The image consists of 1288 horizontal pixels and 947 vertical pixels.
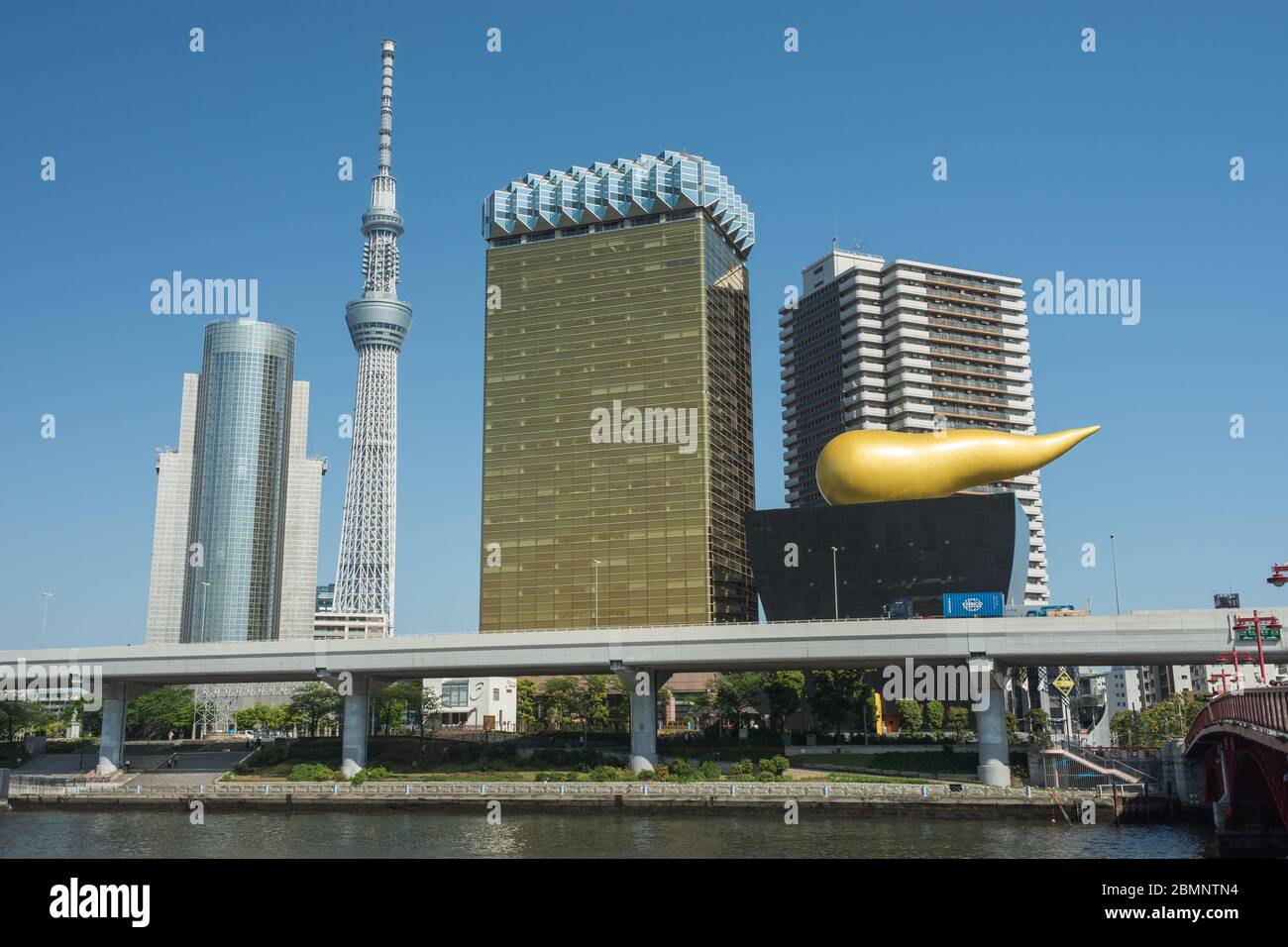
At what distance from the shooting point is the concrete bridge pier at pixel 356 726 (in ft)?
277

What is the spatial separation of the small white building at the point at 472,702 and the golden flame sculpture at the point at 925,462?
60.3 meters

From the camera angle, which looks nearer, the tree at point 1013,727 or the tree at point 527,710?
the tree at point 1013,727

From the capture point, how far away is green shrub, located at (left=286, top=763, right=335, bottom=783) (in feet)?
270

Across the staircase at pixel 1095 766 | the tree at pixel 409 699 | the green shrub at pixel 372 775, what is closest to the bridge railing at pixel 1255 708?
the staircase at pixel 1095 766

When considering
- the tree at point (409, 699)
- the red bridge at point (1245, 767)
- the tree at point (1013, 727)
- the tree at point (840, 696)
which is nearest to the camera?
the red bridge at point (1245, 767)

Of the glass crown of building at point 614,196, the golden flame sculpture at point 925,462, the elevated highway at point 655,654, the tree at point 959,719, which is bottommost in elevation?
the tree at point 959,719

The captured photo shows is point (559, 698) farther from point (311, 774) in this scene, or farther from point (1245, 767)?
point (1245, 767)

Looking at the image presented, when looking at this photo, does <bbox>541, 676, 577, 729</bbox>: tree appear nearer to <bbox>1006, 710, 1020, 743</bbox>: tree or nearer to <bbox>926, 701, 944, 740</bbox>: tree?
<bbox>926, 701, 944, 740</bbox>: tree

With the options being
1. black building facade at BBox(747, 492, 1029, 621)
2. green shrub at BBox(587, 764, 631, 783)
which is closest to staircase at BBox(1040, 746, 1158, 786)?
green shrub at BBox(587, 764, 631, 783)

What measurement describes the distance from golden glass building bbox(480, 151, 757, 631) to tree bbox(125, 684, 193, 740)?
42.7m

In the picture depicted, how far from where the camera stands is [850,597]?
10775 cm

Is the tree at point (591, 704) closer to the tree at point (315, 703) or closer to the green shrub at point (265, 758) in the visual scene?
the tree at point (315, 703)

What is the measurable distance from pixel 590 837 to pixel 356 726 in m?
35.7

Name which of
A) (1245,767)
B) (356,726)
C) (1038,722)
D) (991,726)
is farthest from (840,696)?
(1245,767)
